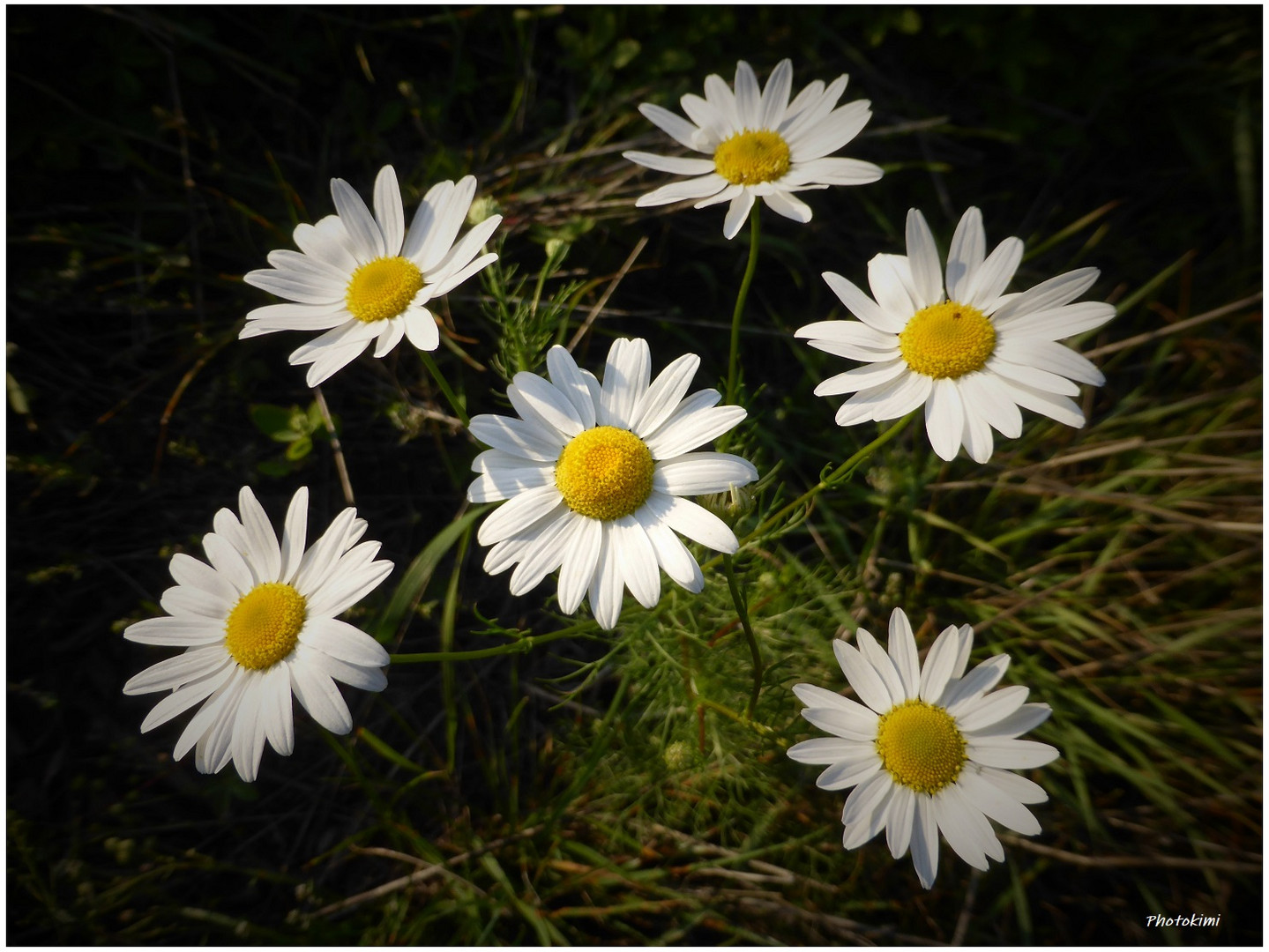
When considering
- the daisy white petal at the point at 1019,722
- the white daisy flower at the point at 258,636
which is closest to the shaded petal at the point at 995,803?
the daisy white petal at the point at 1019,722

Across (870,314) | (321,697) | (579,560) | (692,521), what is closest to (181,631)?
(321,697)

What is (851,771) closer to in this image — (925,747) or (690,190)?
(925,747)

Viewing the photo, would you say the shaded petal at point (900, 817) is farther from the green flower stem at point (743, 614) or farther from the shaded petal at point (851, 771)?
the green flower stem at point (743, 614)

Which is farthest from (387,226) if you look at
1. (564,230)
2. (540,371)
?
(564,230)

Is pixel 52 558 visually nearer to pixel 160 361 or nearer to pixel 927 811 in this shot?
pixel 160 361

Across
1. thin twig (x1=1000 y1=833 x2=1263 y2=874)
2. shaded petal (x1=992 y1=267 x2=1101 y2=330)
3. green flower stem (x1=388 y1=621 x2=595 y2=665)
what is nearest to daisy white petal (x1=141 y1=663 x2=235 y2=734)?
green flower stem (x1=388 y1=621 x2=595 y2=665)

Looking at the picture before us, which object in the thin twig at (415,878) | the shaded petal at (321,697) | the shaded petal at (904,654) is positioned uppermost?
the shaded petal at (904,654)

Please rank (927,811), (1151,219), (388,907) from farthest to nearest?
(1151,219) → (388,907) → (927,811)
